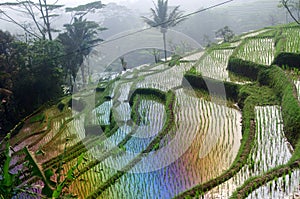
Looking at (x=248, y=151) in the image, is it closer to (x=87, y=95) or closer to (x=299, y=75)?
(x=299, y=75)

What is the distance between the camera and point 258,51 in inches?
393

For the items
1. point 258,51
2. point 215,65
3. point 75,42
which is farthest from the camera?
point 75,42

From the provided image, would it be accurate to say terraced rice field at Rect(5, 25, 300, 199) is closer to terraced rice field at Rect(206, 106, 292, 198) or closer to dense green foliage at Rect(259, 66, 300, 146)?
terraced rice field at Rect(206, 106, 292, 198)

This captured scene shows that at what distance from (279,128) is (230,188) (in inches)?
72.9

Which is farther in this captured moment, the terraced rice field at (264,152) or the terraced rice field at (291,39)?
the terraced rice field at (291,39)

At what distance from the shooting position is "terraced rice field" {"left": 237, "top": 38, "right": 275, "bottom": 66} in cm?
894

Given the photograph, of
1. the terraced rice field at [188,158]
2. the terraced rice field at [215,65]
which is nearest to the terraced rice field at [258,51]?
the terraced rice field at [215,65]

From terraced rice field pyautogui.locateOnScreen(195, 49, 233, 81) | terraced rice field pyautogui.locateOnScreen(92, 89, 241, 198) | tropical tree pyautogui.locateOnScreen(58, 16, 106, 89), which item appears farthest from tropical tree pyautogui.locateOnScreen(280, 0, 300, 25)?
tropical tree pyautogui.locateOnScreen(58, 16, 106, 89)

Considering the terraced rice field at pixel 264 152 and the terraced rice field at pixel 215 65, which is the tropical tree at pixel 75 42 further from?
the terraced rice field at pixel 264 152

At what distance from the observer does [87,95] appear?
12.3 m

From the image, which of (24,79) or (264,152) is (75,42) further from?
(264,152)

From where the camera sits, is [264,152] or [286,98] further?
[286,98]

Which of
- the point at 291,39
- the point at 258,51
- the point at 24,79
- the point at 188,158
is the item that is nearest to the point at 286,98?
the point at 188,158

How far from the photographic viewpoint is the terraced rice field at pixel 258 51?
29.3 feet
